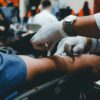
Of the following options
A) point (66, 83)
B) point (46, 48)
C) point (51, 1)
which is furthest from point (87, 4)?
point (66, 83)

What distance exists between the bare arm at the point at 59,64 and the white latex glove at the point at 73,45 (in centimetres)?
6

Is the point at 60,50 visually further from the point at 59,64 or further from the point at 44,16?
the point at 44,16

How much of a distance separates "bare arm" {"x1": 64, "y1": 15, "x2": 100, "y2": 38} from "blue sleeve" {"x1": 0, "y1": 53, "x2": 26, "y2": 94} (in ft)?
0.99

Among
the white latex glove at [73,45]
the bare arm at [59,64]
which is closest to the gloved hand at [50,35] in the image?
the white latex glove at [73,45]

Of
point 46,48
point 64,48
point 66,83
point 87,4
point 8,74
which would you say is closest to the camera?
point 8,74

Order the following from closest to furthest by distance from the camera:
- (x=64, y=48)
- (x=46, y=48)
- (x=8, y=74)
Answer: (x=8, y=74) < (x=64, y=48) < (x=46, y=48)

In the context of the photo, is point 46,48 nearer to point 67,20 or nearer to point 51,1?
point 67,20

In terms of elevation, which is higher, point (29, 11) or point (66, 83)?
point (66, 83)

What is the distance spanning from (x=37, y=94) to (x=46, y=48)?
14.3 inches

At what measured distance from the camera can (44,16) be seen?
327cm

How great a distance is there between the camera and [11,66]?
710mm

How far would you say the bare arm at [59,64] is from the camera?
0.75m

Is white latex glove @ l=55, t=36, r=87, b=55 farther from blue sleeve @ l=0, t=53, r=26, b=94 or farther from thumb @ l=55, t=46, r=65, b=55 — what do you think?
blue sleeve @ l=0, t=53, r=26, b=94

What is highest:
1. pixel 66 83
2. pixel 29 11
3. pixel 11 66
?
pixel 11 66
